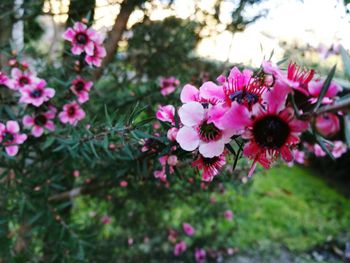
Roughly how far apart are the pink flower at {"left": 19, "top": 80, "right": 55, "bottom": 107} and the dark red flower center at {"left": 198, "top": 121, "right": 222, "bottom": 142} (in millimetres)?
769

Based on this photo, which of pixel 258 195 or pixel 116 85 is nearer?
pixel 116 85

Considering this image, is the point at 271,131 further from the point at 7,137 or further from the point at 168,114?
the point at 7,137

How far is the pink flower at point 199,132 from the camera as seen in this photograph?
0.58 meters

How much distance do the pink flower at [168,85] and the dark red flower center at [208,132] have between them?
1123 mm

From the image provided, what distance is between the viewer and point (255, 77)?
0.66 metres

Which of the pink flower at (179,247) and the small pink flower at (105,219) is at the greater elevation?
the small pink flower at (105,219)

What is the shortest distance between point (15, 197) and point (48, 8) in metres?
0.80

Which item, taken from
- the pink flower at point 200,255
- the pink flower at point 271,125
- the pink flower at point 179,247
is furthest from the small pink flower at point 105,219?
Result: the pink flower at point 271,125

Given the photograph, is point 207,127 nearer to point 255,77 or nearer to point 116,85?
point 255,77

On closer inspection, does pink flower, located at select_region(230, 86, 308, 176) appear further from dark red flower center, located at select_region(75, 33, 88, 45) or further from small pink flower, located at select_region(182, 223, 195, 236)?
small pink flower, located at select_region(182, 223, 195, 236)

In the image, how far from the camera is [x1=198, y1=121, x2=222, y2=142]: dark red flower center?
1.91 ft

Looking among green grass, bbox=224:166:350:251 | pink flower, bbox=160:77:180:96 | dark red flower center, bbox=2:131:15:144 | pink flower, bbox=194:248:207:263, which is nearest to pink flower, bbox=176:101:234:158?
dark red flower center, bbox=2:131:15:144

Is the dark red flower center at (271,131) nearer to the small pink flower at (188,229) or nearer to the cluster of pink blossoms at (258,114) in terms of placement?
the cluster of pink blossoms at (258,114)

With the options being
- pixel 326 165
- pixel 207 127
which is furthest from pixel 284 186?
pixel 207 127
